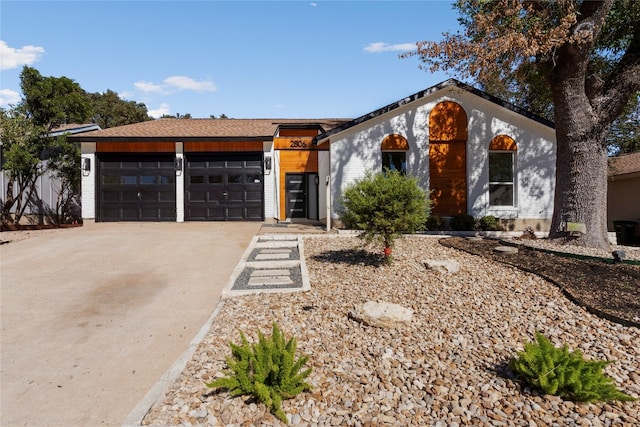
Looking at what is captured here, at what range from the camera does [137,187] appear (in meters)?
14.6

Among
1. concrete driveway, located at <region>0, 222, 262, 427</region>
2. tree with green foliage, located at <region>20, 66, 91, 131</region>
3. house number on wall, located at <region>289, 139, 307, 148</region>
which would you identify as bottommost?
concrete driveway, located at <region>0, 222, 262, 427</region>

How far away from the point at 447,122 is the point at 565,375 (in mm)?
11009

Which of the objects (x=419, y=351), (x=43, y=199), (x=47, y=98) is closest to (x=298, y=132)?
(x=47, y=98)

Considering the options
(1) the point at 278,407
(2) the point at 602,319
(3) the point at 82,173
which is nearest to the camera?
(1) the point at 278,407

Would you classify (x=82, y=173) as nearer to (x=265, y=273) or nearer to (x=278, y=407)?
(x=265, y=273)

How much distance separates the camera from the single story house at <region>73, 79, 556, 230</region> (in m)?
12.6

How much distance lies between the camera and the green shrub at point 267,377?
2944 millimetres

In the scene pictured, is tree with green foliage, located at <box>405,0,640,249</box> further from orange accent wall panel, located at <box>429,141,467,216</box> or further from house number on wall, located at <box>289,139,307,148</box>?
house number on wall, located at <box>289,139,307,148</box>

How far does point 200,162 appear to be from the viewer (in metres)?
14.8

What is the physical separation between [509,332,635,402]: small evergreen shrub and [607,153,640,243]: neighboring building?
1723 centimetres

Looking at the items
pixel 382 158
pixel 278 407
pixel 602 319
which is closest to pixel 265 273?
pixel 278 407

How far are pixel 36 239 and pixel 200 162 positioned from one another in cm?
609

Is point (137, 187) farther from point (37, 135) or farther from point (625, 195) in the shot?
point (625, 195)

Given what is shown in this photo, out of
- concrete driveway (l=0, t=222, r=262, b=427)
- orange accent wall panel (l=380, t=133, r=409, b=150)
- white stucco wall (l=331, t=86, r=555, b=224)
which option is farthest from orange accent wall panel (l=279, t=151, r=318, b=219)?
concrete driveway (l=0, t=222, r=262, b=427)
